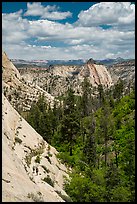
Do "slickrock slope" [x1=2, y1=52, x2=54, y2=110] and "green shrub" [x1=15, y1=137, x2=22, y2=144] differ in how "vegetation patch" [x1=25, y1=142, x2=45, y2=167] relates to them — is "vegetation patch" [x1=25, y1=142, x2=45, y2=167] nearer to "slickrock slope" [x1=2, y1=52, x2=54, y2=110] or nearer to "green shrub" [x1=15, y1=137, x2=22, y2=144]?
"green shrub" [x1=15, y1=137, x2=22, y2=144]

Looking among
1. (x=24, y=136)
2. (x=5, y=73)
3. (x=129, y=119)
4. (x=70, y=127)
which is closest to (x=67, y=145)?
(x=70, y=127)

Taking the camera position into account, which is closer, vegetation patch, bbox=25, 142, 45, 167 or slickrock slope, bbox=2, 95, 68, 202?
slickrock slope, bbox=2, 95, 68, 202

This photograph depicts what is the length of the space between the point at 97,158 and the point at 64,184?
39.1 ft

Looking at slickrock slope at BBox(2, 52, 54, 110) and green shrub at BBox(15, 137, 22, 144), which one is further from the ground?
slickrock slope at BBox(2, 52, 54, 110)

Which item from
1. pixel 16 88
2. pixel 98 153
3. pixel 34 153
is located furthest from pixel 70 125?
pixel 16 88

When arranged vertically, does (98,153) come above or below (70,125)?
below

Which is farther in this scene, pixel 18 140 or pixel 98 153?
pixel 98 153

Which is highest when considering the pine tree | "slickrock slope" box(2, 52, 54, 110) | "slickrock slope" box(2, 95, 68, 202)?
"slickrock slope" box(2, 52, 54, 110)

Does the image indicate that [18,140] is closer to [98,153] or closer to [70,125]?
[70,125]

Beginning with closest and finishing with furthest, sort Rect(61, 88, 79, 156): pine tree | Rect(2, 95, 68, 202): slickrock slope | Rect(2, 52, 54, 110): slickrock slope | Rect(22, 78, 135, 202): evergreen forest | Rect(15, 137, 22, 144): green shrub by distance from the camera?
Rect(2, 95, 68, 202): slickrock slope, Rect(22, 78, 135, 202): evergreen forest, Rect(15, 137, 22, 144): green shrub, Rect(61, 88, 79, 156): pine tree, Rect(2, 52, 54, 110): slickrock slope

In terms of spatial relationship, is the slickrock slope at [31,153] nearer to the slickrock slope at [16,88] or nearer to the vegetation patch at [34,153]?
the vegetation patch at [34,153]

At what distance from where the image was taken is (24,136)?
2883 cm

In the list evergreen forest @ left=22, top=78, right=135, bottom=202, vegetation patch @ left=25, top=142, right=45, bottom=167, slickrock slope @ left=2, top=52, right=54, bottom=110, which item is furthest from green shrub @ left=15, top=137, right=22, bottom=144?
slickrock slope @ left=2, top=52, right=54, bottom=110

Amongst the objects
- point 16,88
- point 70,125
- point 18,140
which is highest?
point 16,88
